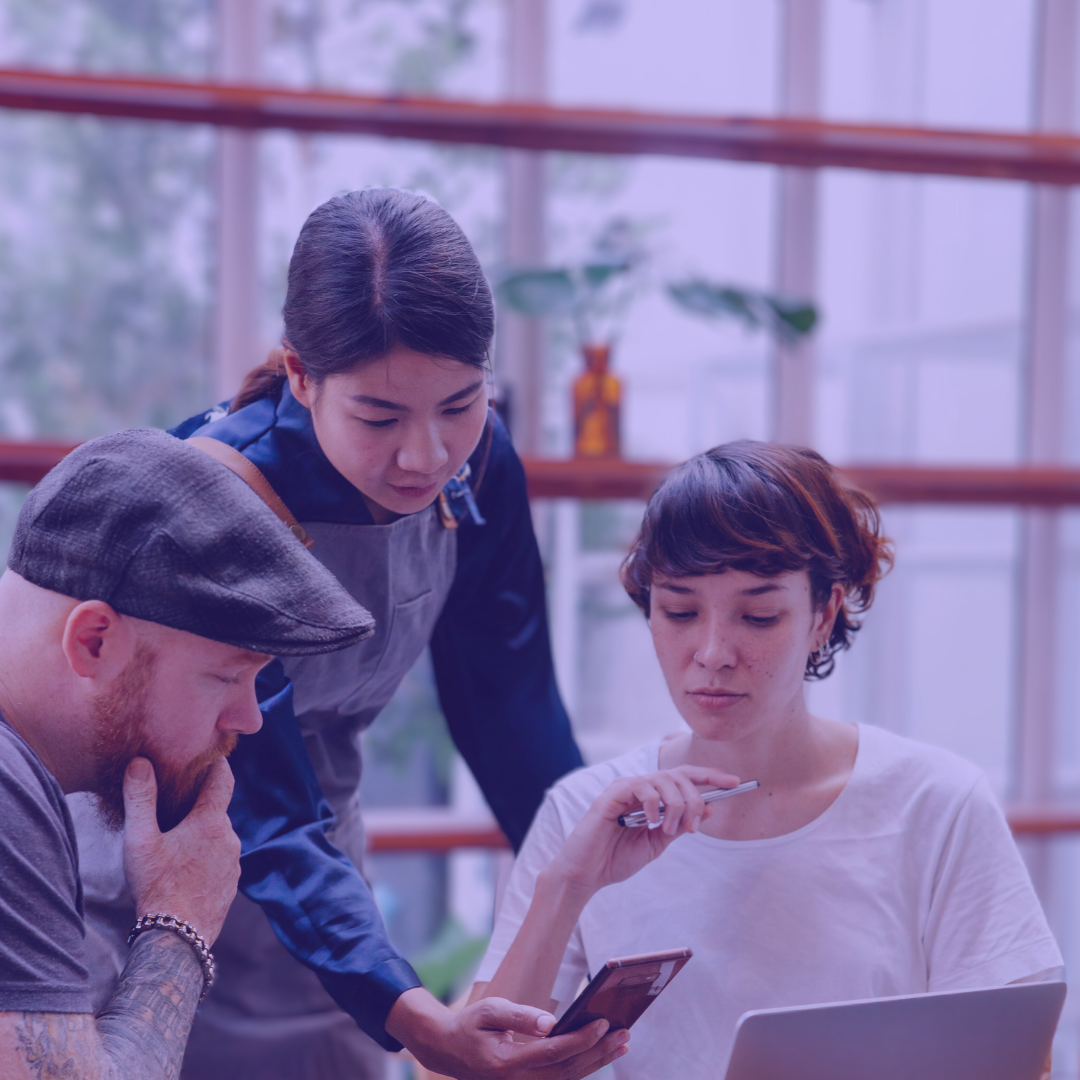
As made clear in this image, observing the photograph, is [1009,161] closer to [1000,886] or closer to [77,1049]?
[1000,886]

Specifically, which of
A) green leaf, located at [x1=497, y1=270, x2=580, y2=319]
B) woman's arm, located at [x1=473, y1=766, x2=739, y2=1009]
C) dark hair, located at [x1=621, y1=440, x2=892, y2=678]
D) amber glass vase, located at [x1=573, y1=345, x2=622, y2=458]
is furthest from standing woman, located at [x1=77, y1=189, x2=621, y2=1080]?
amber glass vase, located at [x1=573, y1=345, x2=622, y2=458]

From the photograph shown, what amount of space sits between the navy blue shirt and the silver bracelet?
6.5 inches

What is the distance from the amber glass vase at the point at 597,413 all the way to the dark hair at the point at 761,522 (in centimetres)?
143

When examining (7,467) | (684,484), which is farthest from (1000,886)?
(7,467)

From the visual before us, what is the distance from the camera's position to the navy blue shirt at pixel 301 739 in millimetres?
1137

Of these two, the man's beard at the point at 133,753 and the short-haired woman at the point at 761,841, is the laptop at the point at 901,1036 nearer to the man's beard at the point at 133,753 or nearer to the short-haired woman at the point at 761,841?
the short-haired woman at the point at 761,841

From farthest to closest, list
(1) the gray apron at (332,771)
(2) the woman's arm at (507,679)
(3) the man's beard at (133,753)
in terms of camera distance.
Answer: (2) the woman's arm at (507,679) < (1) the gray apron at (332,771) < (3) the man's beard at (133,753)

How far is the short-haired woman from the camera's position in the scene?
1.22 m

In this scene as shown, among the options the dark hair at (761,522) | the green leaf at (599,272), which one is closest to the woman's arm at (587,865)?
the dark hair at (761,522)

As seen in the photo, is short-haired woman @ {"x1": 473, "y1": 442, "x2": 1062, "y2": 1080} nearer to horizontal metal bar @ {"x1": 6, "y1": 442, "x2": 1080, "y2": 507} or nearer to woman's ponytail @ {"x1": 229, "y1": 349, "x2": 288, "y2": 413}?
woman's ponytail @ {"x1": 229, "y1": 349, "x2": 288, "y2": 413}

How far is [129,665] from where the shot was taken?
2.94 feet

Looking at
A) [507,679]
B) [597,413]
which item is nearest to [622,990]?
[507,679]

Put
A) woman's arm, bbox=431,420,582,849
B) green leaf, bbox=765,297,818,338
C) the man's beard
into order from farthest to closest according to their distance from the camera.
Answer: green leaf, bbox=765,297,818,338 → woman's arm, bbox=431,420,582,849 → the man's beard

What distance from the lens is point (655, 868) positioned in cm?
134
